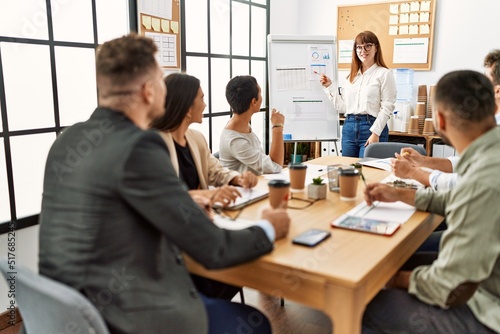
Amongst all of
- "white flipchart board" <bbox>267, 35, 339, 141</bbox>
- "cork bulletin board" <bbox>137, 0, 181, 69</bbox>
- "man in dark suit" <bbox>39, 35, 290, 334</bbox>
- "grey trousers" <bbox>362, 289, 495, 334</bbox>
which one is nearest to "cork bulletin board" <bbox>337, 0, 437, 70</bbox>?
"white flipchart board" <bbox>267, 35, 339, 141</bbox>

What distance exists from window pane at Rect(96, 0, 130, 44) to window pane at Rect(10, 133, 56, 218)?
75cm

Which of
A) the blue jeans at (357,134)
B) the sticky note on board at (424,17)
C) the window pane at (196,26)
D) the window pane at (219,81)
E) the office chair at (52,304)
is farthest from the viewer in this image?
the sticky note on board at (424,17)

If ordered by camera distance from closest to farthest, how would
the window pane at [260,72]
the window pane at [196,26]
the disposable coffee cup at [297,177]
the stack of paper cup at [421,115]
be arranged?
1. the disposable coffee cup at [297,177]
2. the window pane at [196,26]
3. the stack of paper cup at [421,115]
4. the window pane at [260,72]

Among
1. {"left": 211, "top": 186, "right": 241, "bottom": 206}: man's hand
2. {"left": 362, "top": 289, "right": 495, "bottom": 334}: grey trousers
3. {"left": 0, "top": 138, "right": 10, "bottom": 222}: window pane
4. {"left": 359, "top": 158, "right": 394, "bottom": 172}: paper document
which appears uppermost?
{"left": 211, "top": 186, "right": 241, "bottom": 206}: man's hand

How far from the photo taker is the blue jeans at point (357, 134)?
146 inches

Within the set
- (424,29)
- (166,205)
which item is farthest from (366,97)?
(166,205)

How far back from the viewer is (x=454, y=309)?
1303 mm

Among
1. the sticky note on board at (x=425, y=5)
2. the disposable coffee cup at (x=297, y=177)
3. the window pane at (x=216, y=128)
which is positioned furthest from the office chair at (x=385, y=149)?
the sticky note on board at (x=425, y=5)

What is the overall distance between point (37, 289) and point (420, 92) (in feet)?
13.8

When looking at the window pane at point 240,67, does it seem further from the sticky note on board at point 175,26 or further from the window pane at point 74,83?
the window pane at point 74,83

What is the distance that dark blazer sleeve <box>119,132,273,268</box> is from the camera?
0.99m

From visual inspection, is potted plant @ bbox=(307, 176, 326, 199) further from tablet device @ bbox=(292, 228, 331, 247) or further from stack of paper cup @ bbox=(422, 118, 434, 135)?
stack of paper cup @ bbox=(422, 118, 434, 135)

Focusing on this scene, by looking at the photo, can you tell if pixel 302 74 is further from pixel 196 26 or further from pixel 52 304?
pixel 52 304

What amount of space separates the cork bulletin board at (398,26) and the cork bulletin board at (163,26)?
232cm
